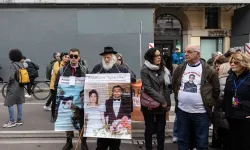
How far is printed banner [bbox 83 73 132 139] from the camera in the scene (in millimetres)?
4129

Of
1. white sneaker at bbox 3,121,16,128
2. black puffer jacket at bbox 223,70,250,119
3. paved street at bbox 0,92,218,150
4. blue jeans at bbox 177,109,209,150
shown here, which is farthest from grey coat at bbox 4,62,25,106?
black puffer jacket at bbox 223,70,250,119

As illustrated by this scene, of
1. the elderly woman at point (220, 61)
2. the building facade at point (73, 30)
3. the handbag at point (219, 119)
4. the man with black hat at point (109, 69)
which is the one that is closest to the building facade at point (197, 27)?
the building facade at point (73, 30)

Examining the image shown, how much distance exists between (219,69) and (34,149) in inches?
144

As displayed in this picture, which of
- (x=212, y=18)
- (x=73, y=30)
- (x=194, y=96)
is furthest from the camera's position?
(x=212, y=18)

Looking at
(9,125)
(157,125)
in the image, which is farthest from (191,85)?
(9,125)

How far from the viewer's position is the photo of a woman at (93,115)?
4.19 metres

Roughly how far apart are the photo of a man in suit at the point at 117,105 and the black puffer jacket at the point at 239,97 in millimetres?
1410

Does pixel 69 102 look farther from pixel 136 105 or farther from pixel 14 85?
pixel 14 85

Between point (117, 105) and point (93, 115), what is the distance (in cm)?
41

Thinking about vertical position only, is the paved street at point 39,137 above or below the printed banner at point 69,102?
below

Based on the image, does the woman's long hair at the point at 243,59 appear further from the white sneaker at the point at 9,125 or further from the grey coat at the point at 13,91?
the white sneaker at the point at 9,125

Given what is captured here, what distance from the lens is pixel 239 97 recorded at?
3.65 m

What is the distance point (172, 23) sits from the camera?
63.4ft

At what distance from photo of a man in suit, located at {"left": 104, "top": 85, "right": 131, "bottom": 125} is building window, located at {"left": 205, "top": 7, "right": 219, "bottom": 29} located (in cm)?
1640
